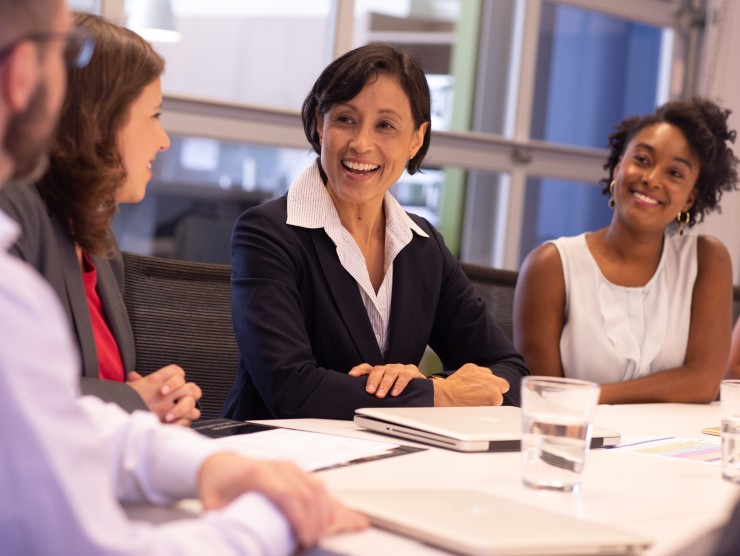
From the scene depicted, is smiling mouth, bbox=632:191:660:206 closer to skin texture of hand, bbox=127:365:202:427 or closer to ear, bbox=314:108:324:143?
ear, bbox=314:108:324:143

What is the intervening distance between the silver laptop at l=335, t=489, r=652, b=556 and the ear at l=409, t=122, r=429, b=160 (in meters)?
1.49

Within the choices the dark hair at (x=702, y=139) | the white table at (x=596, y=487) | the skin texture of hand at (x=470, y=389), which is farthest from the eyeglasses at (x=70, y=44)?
the dark hair at (x=702, y=139)

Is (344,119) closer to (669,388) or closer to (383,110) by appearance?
(383,110)

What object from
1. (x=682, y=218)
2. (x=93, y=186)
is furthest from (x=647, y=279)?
(x=93, y=186)

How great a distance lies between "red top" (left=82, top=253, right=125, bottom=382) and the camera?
5.73 ft

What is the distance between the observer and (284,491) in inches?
37.1

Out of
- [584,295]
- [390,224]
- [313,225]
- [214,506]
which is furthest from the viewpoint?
[584,295]

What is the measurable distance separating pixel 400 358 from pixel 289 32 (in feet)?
8.67

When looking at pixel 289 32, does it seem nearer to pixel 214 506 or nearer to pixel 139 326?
pixel 139 326

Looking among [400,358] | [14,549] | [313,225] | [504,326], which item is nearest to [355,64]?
[313,225]

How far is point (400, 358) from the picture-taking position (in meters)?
2.27

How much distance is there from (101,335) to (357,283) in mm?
638

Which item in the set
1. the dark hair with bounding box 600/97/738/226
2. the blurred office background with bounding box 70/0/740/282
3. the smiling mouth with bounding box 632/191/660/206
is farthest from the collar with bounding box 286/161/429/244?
the blurred office background with bounding box 70/0/740/282

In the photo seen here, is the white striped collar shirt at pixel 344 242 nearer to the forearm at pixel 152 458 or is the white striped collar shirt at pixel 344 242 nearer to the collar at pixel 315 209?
the collar at pixel 315 209
